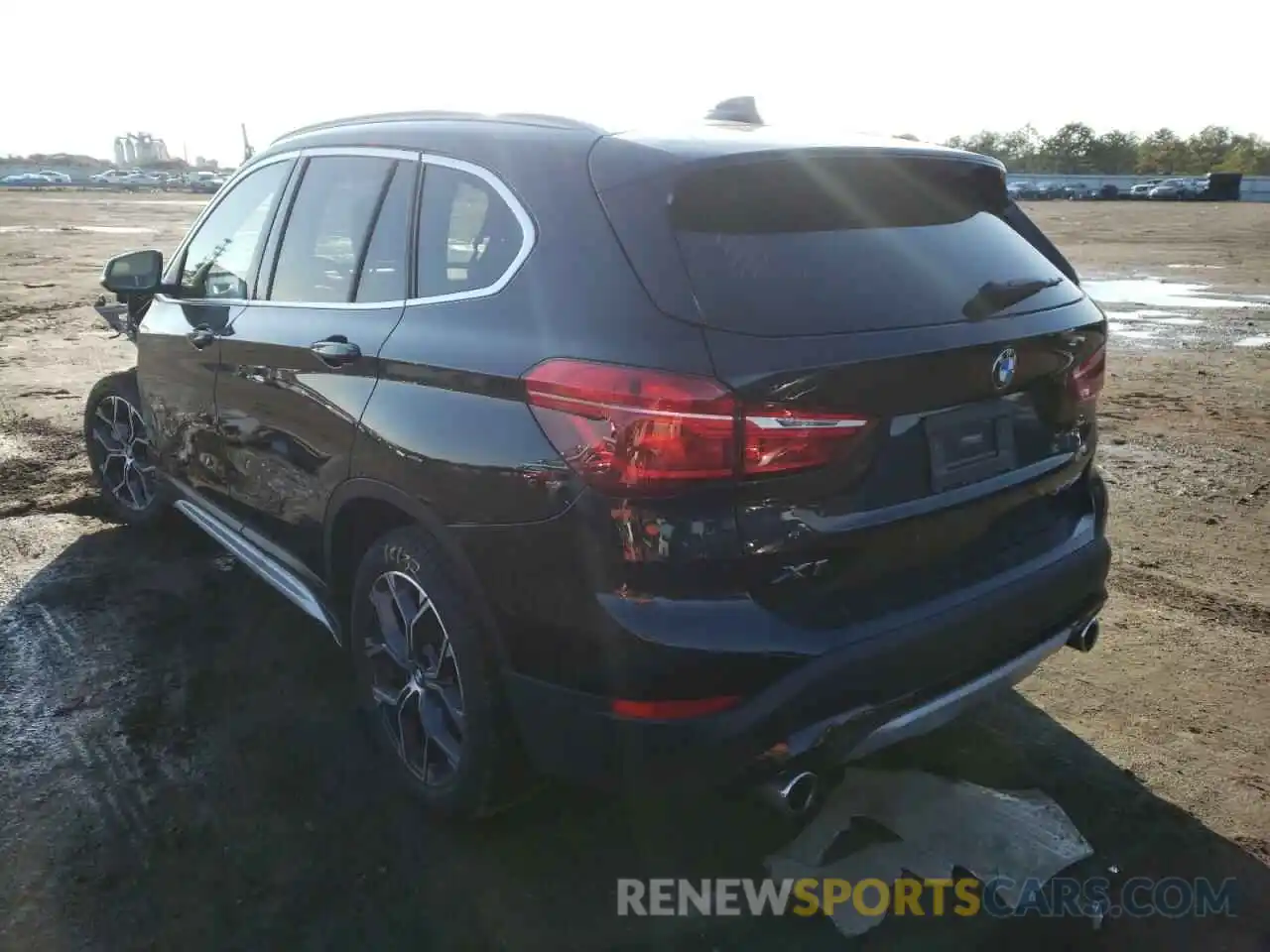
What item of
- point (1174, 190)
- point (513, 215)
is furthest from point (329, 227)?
point (1174, 190)

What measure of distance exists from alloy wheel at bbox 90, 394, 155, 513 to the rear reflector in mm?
3685

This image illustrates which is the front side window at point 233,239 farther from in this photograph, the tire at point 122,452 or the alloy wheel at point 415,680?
the alloy wheel at point 415,680

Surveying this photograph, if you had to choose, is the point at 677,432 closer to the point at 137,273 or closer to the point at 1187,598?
the point at 1187,598

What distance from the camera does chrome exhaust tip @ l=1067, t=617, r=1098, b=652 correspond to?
2805 mm

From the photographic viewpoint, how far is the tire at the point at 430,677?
99.2 inches

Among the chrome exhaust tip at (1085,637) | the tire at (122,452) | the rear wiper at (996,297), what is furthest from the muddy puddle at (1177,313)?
the tire at (122,452)

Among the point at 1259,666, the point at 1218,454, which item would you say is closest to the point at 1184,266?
the point at 1218,454

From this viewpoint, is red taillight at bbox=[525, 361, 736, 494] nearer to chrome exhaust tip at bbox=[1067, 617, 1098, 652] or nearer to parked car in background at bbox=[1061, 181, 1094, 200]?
chrome exhaust tip at bbox=[1067, 617, 1098, 652]

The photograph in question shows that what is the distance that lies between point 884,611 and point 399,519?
137 cm

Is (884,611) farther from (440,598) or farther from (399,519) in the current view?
(399,519)

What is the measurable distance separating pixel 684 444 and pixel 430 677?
121cm

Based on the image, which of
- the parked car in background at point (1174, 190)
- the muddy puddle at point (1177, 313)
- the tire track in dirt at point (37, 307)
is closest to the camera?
the muddy puddle at point (1177, 313)

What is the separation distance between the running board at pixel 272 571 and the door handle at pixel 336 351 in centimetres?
84

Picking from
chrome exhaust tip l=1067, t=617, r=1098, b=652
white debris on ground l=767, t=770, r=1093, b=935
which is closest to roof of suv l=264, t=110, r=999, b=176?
chrome exhaust tip l=1067, t=617, r=1098, b=652
